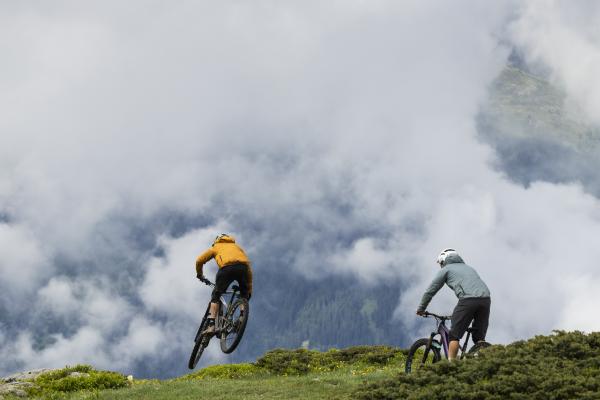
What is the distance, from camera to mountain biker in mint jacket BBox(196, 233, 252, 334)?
22047 millimetres

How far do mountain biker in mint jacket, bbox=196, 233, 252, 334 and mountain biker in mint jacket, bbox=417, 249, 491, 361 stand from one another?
→ 6.72 m

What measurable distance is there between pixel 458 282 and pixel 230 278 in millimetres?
7923

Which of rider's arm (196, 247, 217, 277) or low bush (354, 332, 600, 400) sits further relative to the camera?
rider's arm (196, 247, 217, 277)

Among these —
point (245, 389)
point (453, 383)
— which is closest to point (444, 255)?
point (453, 383)

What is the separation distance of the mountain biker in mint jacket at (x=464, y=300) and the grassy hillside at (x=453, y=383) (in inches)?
54.3

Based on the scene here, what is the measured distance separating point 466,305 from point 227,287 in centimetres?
846

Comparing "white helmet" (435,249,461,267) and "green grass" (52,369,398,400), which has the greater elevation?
"white helmet" (435,249,461,267)

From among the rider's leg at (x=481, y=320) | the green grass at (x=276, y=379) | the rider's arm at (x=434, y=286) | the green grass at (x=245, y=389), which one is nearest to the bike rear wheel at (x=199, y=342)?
the green grass at (x=276, y=379)

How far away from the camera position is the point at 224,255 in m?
22.1

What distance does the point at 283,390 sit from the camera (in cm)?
1955

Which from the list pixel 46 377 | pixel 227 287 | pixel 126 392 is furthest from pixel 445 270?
pixel 46 377

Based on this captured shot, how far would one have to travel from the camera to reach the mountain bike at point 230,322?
2225cm

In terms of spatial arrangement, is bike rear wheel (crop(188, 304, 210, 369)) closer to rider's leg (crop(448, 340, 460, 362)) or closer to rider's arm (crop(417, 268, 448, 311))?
rider's arm (crop(417, 268, 448, 311))

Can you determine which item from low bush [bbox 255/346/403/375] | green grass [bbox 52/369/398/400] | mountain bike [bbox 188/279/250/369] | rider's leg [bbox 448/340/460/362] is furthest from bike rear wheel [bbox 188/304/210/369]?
rider's leg [bbox 448/340/460/362]
